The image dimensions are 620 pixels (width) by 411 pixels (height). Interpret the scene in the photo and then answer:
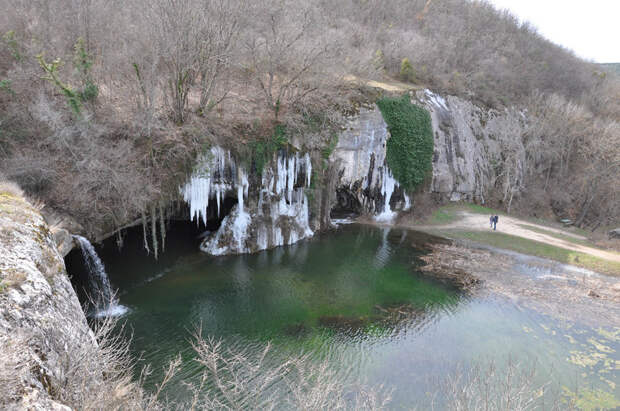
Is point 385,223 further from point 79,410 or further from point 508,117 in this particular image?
point 79,410

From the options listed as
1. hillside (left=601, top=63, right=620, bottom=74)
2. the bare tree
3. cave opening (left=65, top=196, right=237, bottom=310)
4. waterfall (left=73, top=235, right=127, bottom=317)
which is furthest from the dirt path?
hillside (left=601, top=63, right=620, bottom=74)

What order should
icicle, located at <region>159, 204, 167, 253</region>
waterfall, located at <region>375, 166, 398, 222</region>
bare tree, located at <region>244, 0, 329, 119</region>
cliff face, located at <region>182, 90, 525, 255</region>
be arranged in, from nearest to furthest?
icicle, located at <region>159, 204, 167, 253</region>, cliff face, located at <region>182, 90, 525, 255</region>, bare tree, located at <region>244, 0, 329, 119</region>, waterfall, located at <region>375, 166, 398, 222</region>

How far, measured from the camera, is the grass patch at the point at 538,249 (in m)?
20.0

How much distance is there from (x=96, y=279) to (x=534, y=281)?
2184cm

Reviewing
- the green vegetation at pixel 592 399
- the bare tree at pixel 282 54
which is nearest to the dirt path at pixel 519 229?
the green vegetation at pixel 592 399

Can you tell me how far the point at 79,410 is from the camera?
4613 millimetres

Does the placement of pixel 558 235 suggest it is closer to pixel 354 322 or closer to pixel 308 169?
pixel 308 169

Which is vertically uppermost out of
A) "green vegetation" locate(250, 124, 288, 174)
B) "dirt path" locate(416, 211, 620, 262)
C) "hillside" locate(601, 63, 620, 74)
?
"hillside" locate(601, 63, 620, 74)

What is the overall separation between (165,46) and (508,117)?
112ft

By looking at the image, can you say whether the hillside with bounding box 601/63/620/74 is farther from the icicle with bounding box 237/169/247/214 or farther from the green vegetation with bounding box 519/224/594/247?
the icicle with bounding box 237/169/247/214

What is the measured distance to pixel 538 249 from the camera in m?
22.3

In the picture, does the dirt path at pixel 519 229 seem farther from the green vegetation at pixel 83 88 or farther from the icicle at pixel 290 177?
the green vegetation at pixel 83 88

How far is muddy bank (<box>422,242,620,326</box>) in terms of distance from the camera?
604 inches

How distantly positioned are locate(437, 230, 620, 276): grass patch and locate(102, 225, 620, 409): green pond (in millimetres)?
7515
